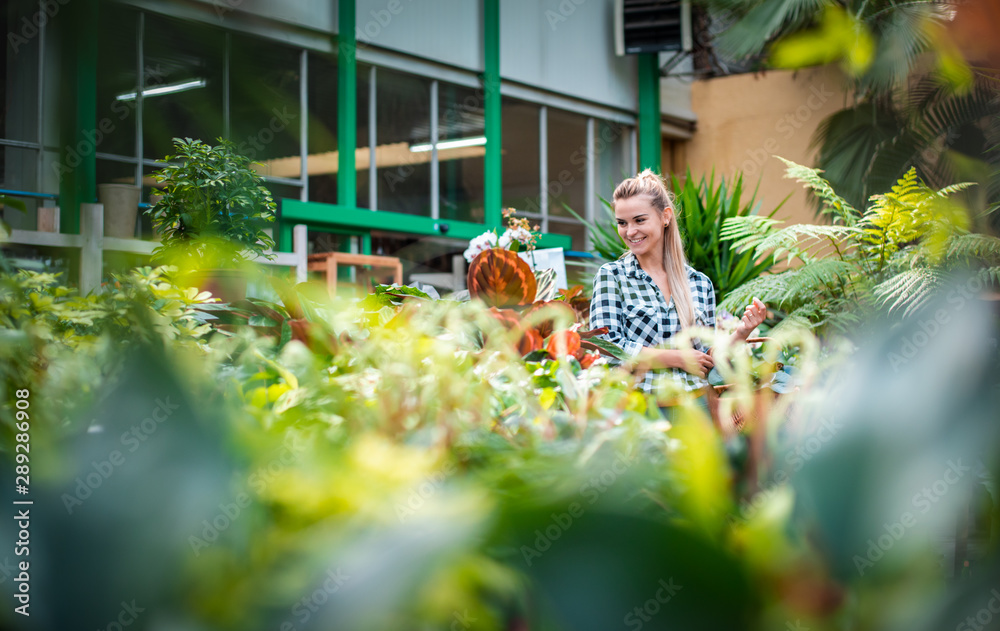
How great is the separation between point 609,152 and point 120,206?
7355 millimetres

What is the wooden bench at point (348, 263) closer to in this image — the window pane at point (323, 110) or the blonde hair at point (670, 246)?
the window pane at point (323, 110)

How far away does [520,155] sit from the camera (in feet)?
34.2

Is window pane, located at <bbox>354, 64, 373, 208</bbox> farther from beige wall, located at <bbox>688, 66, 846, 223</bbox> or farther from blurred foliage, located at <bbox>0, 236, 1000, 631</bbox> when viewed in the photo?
blurred foliage, located at <bbox>0, 236, 1000, 631</bbox>

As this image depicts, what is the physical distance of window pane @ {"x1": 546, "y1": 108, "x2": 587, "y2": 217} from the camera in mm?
10672

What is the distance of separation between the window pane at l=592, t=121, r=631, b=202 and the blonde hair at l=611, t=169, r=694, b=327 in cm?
858

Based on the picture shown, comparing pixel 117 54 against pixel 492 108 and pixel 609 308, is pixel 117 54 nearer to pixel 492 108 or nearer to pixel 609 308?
pixel 609 308

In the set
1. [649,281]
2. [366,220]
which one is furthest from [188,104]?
[366,220]

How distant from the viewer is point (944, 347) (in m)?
0.35

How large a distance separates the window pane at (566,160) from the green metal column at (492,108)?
956 millimetres

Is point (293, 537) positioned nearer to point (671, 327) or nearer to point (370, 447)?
point (370, 447)

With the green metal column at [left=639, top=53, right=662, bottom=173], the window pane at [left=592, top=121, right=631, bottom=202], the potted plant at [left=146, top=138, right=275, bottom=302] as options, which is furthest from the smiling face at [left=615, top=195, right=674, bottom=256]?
the green metal column at [left=639, top=53, right=662, bottom=173]

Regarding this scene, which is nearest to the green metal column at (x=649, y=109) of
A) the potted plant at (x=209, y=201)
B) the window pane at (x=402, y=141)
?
the window pane at (x=402, y=141)

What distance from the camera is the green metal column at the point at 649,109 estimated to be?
11.3 meters

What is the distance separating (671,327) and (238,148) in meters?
2.34
